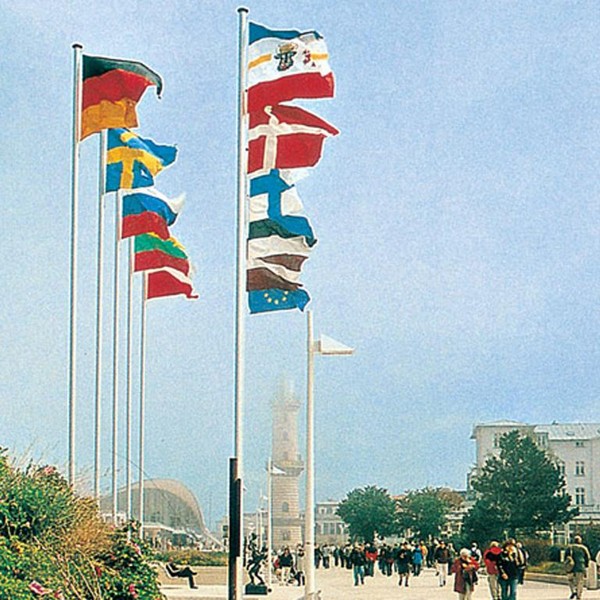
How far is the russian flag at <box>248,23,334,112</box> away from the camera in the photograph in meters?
18.9

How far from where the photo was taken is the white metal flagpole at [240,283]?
17.1 metres

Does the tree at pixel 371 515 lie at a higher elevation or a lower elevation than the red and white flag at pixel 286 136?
lower

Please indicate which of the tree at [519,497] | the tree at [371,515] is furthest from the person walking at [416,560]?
the tree at [371,515]

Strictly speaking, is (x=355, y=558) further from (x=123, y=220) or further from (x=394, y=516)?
(x=394, y=516)

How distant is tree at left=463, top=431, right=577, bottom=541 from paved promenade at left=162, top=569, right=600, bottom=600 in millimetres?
34576

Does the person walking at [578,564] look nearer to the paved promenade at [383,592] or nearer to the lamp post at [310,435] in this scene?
the paved promenade at [383,592]

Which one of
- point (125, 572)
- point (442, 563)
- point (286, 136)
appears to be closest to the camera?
point (125, 572)

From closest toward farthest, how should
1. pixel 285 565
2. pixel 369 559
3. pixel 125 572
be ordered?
pixel 125 572 < pixel 285 565 < pixel 369 559

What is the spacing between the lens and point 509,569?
28.2 m

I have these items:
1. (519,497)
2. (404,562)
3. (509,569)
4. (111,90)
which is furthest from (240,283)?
(519,497)

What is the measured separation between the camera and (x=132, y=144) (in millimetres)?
24188

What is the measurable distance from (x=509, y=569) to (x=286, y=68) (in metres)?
13.4

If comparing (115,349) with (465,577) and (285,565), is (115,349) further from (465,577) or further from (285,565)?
(285,565)

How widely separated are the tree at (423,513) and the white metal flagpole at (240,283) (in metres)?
97.7
